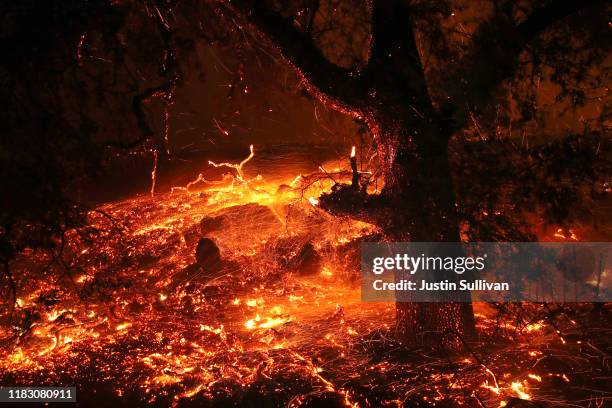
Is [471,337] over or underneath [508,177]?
underneath

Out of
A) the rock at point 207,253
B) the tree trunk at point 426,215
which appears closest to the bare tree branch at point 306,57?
the tree trunk at point 426,215

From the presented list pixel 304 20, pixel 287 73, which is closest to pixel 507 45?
pixel 304 20

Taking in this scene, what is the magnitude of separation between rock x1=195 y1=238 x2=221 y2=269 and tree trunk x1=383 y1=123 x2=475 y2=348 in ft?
13.9

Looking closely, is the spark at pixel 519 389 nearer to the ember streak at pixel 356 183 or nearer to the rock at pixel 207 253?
the ember streak at pixel 356 183

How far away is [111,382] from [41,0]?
4.13 meters

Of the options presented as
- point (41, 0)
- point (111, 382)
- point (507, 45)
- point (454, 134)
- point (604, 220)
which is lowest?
point (111, 382)

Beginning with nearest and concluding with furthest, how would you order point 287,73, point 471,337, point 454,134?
point 454,134 → point 471,337 → point 287,73

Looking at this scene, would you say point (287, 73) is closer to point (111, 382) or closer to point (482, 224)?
point (482, 224)

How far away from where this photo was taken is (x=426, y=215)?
5477 millimetres

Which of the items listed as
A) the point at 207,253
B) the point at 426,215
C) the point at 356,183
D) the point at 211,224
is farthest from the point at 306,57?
the point at 211,224

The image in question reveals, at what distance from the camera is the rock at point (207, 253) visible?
9.85 m

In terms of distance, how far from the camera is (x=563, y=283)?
6996 millimetres

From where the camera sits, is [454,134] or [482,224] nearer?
[482,224]

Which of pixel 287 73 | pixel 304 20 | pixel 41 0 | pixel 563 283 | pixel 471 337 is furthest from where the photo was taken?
pixel 287 73
